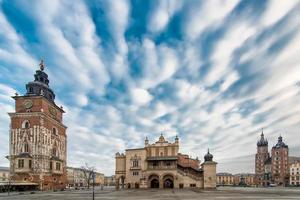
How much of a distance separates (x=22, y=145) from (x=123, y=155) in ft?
105

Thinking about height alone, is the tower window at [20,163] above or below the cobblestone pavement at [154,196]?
above

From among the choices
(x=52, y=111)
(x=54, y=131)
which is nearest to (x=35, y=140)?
(x=54, y=131)

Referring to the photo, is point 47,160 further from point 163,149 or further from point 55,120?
point 163,149

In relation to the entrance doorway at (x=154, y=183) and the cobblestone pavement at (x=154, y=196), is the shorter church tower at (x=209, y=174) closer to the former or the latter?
the entrance doorway at (x=154, y=183)

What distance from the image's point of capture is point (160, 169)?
98.1 meters

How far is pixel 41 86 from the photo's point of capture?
91.2 m

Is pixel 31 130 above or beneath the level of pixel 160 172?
above

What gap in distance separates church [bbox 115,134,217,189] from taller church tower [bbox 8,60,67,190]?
20.2 metres

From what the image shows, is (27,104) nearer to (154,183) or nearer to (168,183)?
(154,183)

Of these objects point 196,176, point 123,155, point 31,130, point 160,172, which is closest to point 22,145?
point 31,130

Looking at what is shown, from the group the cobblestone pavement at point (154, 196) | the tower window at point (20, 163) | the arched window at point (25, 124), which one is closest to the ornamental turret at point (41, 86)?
the arched window at point (25, 124)

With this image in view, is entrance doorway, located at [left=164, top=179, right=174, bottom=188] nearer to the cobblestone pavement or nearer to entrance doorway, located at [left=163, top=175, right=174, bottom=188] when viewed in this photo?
entrance doorway, located at [left=163, top=175, right=174, bottom=188]

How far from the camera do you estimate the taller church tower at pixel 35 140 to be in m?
82.2

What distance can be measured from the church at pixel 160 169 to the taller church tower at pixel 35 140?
2023cm
